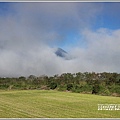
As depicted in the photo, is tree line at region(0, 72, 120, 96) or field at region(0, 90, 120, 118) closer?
field at region(0, 90, 120, 118)

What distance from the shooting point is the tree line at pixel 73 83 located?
659 cm

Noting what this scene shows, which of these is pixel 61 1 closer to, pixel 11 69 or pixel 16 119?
pixel 11 69

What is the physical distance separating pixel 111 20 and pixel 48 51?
136 centimetres

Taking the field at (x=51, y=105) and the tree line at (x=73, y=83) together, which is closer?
the field at (x=51, y=105)

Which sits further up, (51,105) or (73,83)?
(73,83)

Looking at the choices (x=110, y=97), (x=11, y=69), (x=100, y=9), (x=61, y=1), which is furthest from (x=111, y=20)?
(x=11, y=69)

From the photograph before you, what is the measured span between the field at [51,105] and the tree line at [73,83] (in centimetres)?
14

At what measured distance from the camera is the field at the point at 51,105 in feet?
20.7

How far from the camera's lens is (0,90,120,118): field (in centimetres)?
632

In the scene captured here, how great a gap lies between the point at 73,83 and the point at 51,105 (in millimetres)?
746

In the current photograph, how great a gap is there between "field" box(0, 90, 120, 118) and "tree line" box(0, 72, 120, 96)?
14cm

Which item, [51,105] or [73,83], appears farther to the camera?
[73,83]

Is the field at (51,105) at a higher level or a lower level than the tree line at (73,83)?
lower

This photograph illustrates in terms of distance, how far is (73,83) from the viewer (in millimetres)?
6895
